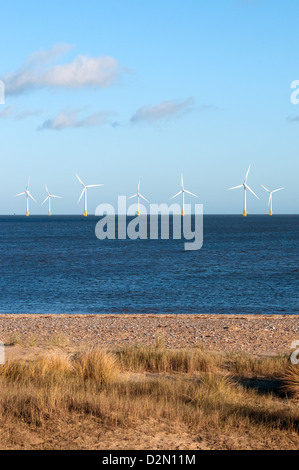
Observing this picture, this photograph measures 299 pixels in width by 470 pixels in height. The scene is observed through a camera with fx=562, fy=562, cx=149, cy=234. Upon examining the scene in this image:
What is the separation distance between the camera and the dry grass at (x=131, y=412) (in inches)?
307

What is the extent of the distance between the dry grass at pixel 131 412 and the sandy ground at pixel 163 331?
499 centimetres

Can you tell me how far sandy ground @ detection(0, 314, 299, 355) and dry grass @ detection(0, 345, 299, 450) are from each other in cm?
499

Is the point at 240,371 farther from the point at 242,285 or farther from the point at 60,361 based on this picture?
the point at 242,285

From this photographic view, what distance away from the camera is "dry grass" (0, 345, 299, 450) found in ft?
25.6

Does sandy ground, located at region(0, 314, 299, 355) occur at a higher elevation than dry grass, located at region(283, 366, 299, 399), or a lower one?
lower

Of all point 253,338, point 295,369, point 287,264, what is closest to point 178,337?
point 253,338

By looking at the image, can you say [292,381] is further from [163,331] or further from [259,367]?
[163,331]

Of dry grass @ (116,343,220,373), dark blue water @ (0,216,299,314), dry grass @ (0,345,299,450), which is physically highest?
dry grass @ (0,345,299,450)

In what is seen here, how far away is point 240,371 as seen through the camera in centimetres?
1232

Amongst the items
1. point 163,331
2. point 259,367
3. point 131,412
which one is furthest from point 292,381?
point 163,331

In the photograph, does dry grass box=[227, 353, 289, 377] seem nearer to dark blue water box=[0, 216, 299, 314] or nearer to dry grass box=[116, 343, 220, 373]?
dry grass box=[116, 343, 220, 373]

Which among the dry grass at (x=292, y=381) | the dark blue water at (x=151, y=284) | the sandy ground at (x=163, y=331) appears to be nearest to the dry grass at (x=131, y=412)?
the dry grass at (x=292, y=381)

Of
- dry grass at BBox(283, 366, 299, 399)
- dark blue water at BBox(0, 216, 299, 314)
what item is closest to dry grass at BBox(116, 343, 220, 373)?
dry grass at BBox(283, 366, 299, 399)
